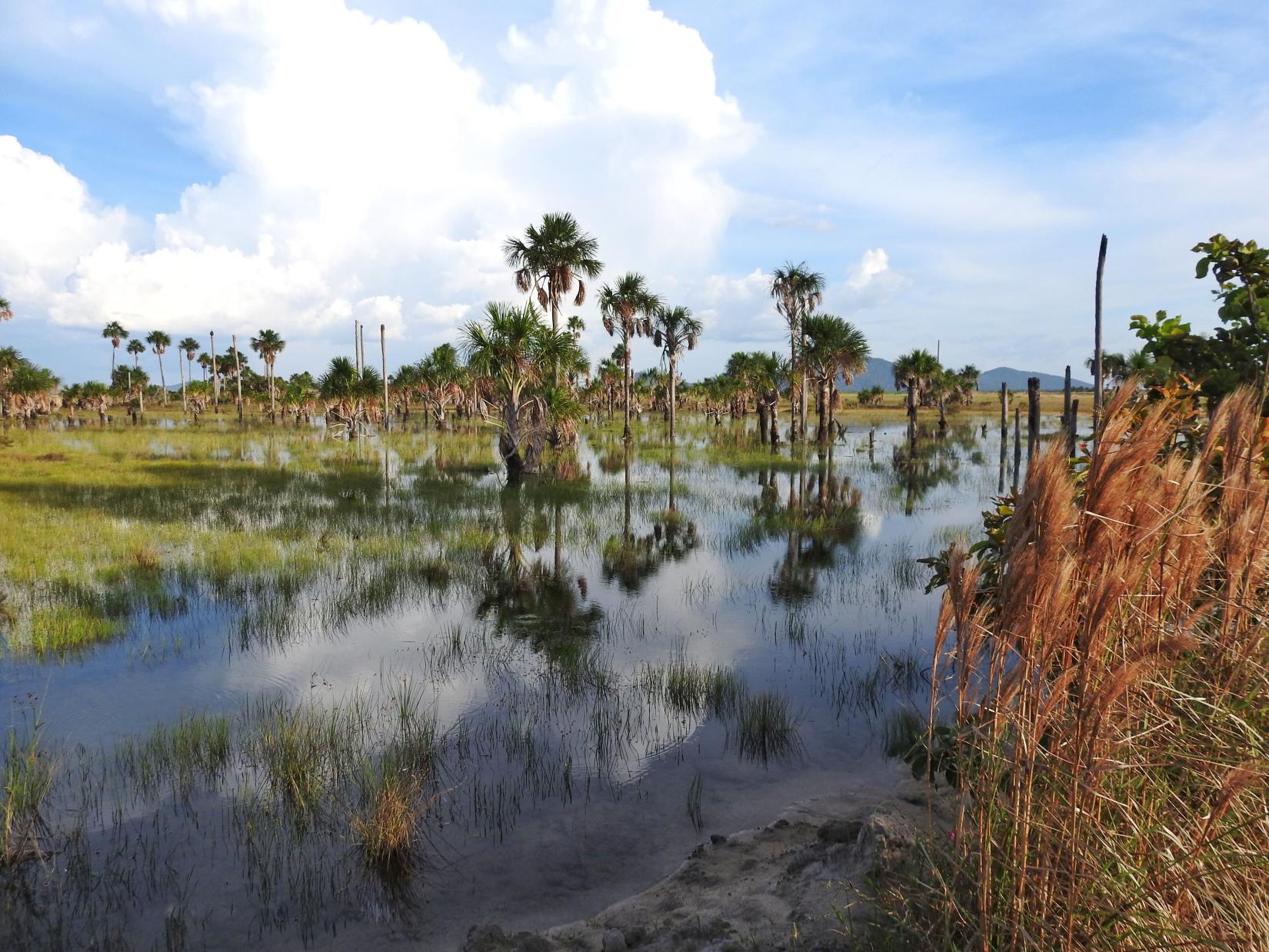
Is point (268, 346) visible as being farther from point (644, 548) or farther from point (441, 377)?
point (644, 548)

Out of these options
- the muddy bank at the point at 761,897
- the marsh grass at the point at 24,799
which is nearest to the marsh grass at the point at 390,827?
the muddy bank at the point at 761,897

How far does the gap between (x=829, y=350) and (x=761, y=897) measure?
42593 millimetres

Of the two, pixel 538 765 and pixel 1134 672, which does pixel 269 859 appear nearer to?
pixel 538 765

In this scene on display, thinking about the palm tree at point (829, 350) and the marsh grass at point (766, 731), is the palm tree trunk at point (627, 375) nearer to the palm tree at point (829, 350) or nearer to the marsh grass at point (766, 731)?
the palm tree at point (829, 350)

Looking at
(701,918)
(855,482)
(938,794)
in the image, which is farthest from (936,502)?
(701,918)

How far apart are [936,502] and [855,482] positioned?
4.48 metres

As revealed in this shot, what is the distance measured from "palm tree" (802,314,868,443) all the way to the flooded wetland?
24904 mm

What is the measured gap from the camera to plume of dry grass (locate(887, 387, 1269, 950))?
2.19 m

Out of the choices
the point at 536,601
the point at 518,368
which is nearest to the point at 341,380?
the point at 518,368

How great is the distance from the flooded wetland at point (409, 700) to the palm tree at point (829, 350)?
2490cm

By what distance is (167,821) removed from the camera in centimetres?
606

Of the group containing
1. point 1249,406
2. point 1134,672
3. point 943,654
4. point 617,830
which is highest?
point 1249,406

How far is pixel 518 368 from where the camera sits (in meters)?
28.0

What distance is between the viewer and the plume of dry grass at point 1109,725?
2.19m
